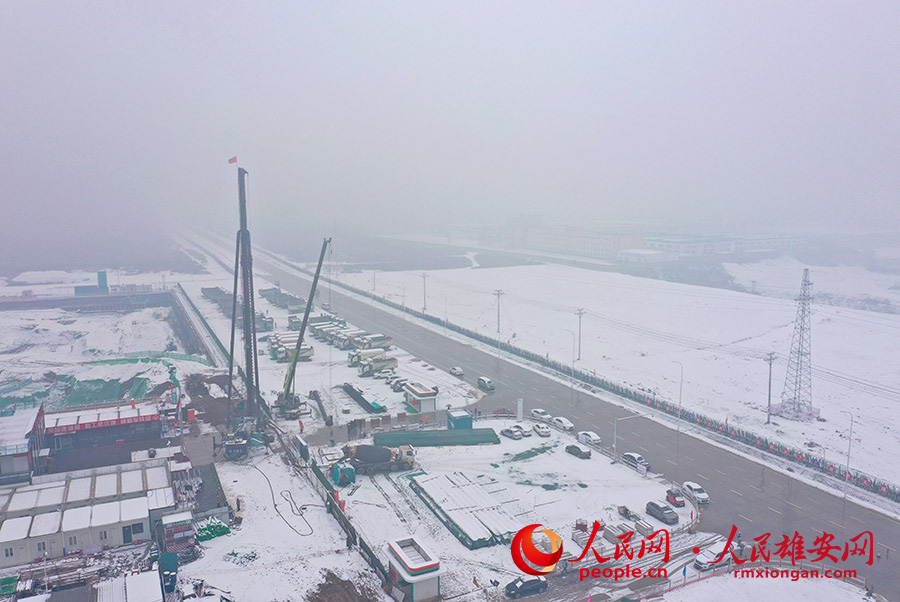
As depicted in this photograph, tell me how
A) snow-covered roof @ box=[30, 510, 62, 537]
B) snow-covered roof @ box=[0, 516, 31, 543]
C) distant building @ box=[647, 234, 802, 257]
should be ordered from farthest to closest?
1. distant building @ box=[647, 234, 802, 257]
2. snow-covered roof @ box=[30, 510, 62, 537]
3. snow-covered roof @ box=[0, 516, 31, 543]

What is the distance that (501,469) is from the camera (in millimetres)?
19891

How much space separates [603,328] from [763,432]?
65.8ft

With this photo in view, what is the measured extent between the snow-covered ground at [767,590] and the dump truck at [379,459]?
9244 mm

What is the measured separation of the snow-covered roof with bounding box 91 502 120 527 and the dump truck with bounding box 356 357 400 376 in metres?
15.8

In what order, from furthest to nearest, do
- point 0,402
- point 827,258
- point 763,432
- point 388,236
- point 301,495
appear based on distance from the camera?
point 388,236
point 827,258
point 0,402
point 763,432
point 301,495

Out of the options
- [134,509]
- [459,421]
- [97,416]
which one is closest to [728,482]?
[459,421]

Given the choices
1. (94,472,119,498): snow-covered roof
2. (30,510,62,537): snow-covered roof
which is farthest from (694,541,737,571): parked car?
(30,510,62,537): snow-covered roof

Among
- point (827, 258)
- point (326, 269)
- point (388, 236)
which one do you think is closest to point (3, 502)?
point (326, 269)

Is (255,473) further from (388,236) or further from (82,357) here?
(388,236)

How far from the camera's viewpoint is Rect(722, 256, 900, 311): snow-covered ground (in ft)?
186

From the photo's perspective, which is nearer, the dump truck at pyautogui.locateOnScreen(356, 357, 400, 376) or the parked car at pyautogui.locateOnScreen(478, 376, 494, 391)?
the parked car at pyautogui.locateOnScreen(478, 376, 494, 391)

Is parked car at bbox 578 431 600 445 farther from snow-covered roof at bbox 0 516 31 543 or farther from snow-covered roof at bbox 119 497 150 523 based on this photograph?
snow-covered roof at bbox 0 516 31 543

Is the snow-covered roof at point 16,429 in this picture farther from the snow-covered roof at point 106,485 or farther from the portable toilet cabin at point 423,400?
the portable toilet cabin at point 423,400

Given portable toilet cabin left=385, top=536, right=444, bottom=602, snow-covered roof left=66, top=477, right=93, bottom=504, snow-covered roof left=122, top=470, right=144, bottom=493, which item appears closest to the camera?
portable toilet cabin left=385, top=536, right=444, bottom=602
